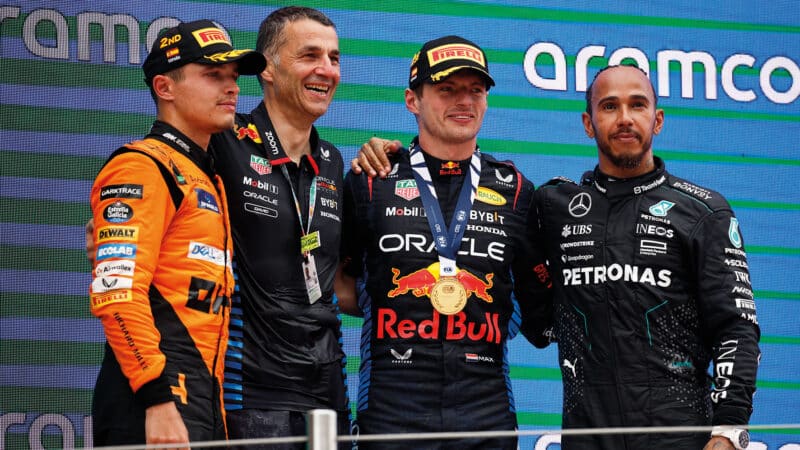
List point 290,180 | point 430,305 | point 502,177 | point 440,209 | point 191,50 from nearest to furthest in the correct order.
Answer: point 191,50 < point 290,180 < point 430,305 < point 440,209 < point 502,177

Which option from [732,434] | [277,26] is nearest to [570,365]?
[732,434]

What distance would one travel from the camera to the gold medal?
3291mm

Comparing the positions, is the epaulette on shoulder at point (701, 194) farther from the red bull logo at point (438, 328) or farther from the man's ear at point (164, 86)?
the man's ear at point (164, 86)

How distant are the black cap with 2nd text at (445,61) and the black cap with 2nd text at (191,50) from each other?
583 millimetres

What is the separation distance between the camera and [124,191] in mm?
2746

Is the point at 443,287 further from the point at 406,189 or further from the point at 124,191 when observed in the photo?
the point at 124,191

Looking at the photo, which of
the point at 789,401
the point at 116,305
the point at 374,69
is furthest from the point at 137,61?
the point at 789,401

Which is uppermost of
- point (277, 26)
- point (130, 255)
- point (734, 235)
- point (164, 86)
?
point (277, 26)

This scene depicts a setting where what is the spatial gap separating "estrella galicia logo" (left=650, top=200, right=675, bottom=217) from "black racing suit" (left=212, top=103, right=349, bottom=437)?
847 mm

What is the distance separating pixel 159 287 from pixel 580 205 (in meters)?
1.20

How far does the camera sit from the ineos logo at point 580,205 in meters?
3.39

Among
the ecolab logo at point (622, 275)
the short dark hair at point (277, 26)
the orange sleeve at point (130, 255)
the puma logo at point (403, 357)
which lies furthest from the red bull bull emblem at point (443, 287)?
the orange sleeve at point (130, 255)

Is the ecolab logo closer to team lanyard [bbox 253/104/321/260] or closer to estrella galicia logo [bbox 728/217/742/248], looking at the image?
estrella galicia logo [bbox 728/217/742/248]

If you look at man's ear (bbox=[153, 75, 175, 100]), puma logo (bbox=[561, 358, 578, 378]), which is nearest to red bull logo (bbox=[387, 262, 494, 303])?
puma logo (bbox=[561, 358, 578, 378])
